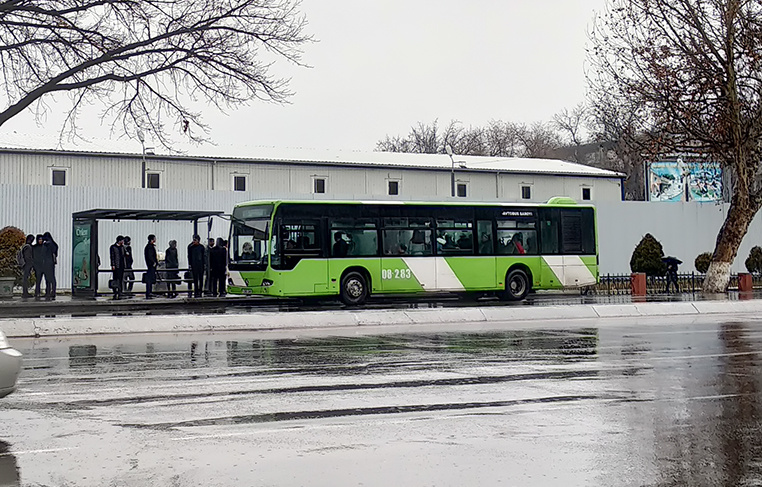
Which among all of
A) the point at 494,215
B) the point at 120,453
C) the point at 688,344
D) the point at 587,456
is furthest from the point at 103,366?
the point at 494,215

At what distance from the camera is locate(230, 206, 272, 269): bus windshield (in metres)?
26.5

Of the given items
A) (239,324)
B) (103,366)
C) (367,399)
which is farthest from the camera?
(239,324)

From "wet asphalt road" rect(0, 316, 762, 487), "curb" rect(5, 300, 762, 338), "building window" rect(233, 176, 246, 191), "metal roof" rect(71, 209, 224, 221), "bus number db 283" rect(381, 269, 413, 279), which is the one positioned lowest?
"wet asphalt road" rect(0, 316, 762, 487)

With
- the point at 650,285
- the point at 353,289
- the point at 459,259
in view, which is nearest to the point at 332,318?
the point at 353,289

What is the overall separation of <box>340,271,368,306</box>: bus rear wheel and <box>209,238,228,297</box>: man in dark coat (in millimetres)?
4941

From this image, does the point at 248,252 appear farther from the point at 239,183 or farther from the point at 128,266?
the point at 239,183

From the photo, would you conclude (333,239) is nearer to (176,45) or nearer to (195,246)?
(195,246)

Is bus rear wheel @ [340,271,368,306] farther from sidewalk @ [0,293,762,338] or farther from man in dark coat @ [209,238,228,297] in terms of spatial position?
man in dark coat @ [209,238,228,297]

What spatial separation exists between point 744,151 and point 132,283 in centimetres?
2122

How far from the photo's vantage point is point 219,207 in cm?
3850

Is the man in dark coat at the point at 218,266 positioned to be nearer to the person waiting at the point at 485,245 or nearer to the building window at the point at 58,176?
the person waiting at the point at 485,245

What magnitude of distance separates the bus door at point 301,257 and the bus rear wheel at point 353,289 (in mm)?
635

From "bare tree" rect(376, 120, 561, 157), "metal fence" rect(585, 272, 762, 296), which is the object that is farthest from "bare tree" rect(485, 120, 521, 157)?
"metal fence" rect(585, 272, 762, 296)

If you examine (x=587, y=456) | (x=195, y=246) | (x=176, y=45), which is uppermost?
(x=176, y=45)
